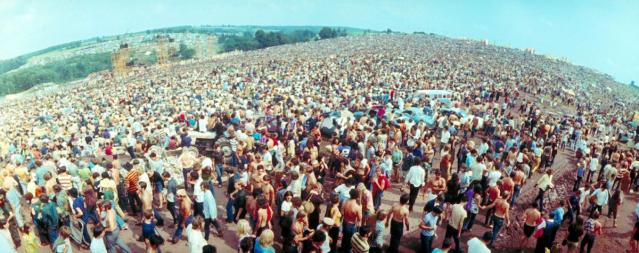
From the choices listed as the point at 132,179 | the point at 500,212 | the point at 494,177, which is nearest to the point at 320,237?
the point at 500,212

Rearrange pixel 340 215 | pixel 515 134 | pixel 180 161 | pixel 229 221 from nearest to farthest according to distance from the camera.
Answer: pixel 340 215 < pixel 229 221 < pixel 180 161 < pixel 515 134

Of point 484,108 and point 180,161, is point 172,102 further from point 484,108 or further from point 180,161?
point 484,108

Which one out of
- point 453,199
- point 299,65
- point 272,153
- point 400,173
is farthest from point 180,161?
point 299,65

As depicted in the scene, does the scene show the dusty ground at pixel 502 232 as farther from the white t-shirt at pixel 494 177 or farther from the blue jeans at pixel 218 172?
the white t-shirt at pixel 494 177

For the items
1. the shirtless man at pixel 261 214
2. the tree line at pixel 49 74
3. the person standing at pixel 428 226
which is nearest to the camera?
the person standing at pixel 428 226

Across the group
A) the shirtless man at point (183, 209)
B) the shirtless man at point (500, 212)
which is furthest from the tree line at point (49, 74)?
the shirtless man at point (500, 212)

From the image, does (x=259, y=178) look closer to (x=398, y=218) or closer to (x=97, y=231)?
(x=398, y=218)
